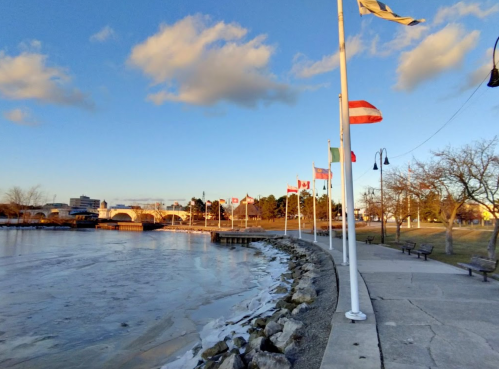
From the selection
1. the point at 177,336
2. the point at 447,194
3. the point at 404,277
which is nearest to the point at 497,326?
the point at 404,277

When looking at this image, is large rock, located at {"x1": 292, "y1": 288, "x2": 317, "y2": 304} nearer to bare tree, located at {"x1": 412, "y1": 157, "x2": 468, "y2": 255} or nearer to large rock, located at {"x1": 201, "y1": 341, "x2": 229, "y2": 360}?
large rock, located at {"x1": 201, "y1": 341, "x2": 229, "y2": 360}

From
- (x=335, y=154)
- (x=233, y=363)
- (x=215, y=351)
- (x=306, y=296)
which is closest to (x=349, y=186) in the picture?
(x=233, y=363)

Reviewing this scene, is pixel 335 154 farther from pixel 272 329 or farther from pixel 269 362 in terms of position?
pixel 269 362

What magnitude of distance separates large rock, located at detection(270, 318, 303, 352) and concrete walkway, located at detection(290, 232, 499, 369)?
32.1 inches

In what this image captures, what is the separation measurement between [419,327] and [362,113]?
4.34m

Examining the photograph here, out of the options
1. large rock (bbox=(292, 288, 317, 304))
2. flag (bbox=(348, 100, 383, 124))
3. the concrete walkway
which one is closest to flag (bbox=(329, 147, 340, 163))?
the concrete walkway

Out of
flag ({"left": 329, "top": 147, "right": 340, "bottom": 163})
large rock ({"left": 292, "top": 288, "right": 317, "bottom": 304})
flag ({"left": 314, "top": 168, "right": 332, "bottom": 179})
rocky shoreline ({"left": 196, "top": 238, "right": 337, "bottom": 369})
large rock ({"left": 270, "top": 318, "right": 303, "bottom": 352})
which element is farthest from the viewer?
flag ({"left": 314, "top": 168, "right": 332, "bottom": 179})

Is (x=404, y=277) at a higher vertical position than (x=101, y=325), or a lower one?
higher

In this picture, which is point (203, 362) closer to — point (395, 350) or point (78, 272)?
point (395, 350)

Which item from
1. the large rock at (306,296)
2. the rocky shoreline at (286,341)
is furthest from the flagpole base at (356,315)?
the large rock at (306,296)

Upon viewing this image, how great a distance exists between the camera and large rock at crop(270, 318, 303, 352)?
631cm

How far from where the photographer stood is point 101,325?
1086cm

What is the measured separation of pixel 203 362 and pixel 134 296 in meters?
9.21

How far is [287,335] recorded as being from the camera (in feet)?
21.7
